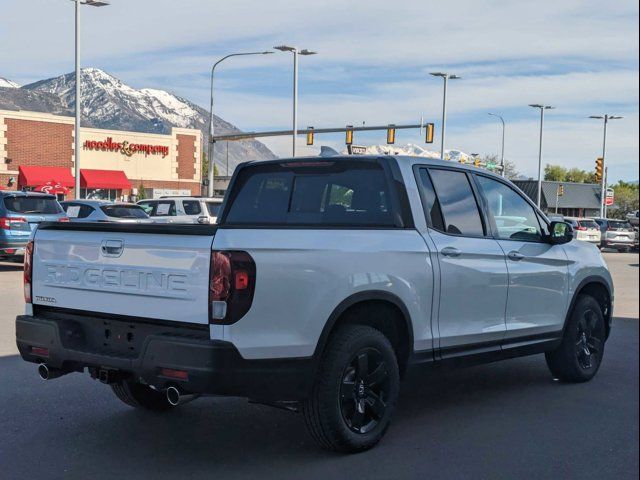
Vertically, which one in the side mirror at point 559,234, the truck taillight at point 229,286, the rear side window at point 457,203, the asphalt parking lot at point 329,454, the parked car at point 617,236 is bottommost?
the parked car at point 617,236

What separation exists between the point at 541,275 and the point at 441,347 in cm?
141

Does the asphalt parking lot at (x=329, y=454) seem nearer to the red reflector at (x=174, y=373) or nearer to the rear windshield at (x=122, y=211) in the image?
the red reflector at (x=174, y=373)

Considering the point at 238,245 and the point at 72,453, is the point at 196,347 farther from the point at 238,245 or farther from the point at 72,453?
the point at 72,453

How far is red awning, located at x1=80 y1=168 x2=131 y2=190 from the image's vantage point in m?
55.8

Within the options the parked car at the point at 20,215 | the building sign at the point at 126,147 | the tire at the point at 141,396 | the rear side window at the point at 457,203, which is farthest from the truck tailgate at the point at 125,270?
the building sign at the point at 126,147

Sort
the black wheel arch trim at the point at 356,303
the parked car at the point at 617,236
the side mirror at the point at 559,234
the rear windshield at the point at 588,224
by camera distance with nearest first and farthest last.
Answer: the black wheel arch trim at the point at 356,303
the side mirror at the point at 559,234
the parked car at the point at 617,236
the rear windshield at the point at 588,224

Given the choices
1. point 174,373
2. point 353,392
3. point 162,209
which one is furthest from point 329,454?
point 162,209

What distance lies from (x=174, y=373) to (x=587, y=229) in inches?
1334

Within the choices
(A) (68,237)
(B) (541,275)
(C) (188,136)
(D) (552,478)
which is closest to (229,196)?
(A) (68,237)

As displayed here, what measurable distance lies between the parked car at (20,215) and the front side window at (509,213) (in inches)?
486

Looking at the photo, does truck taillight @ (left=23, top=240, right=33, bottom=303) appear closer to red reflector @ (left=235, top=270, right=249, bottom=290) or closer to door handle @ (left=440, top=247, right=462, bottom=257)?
red reflector @ (left=235, top=270, right=249, bottom=290)

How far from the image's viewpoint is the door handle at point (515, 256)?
6359 mm

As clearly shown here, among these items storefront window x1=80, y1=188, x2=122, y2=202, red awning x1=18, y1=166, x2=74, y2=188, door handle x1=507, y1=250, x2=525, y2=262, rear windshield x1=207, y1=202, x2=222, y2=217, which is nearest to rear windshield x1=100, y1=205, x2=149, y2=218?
rear windshield x1=207, y1=202, x2=222, y2=217

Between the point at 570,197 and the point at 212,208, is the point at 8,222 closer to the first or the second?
the point at 212,208
